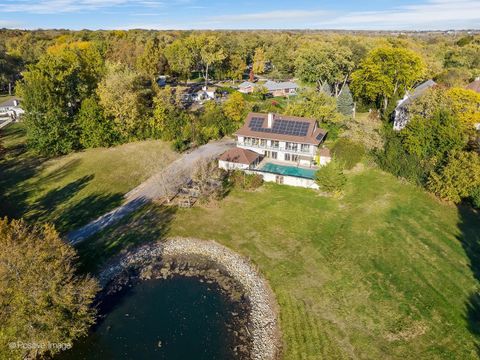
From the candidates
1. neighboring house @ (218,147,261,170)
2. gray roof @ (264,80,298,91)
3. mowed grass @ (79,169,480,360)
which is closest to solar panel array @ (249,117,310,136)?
neighboring house @ (218,147,261,170)

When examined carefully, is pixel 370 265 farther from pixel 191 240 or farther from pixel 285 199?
pixel 191 240

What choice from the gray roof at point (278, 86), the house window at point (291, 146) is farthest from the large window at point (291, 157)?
the gray roof at point (278, 86)

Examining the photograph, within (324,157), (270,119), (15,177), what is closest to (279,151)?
(270,119)

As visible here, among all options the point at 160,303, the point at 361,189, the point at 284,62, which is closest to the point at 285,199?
the point at 361,189

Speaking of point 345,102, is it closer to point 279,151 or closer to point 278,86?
point 279,151

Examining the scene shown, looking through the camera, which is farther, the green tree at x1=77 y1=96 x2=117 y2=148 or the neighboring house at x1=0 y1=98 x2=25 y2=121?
the neighboring house at x1=0 y1=98 x2=25 y2=121

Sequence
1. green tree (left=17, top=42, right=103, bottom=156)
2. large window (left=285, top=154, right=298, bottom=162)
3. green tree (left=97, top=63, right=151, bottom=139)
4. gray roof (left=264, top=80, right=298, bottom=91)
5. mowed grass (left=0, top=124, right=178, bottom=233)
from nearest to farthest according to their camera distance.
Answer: mowed grass (left=0, top=124, right=178, bottom=233) < large window (left=285, top=154, right=298, bottom=162) < green tree (left=17, top=42, right=103, bottom=156) < green tree (left=97, top=63, right=151, bottom=139) < gray roof (left=264, top=80, right=298, bottom=91)

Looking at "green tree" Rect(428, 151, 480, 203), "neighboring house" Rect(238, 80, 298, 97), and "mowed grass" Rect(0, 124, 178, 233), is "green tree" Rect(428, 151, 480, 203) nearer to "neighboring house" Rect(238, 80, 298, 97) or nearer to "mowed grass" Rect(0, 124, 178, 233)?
"mowed grass" Rect(0, 124, 178, 233)
